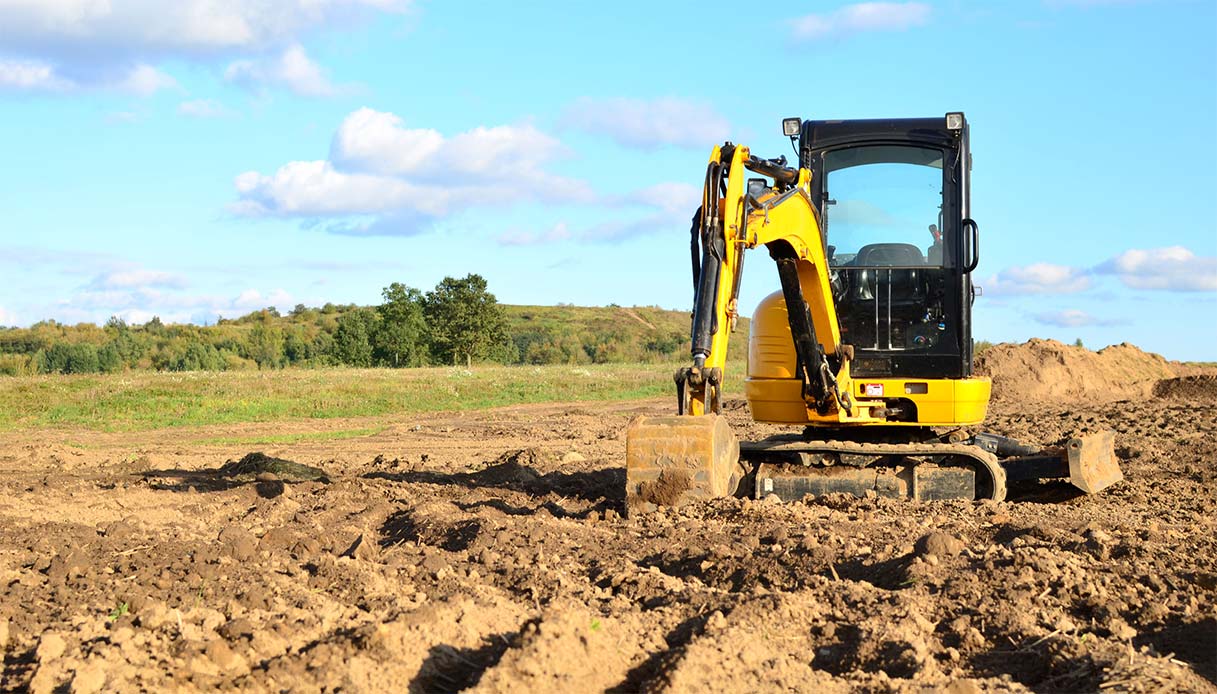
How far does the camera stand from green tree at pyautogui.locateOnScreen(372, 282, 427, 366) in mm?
57188

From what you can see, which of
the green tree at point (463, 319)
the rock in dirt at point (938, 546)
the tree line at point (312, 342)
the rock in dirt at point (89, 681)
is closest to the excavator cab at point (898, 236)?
the rock in dirt at point (938, 546)

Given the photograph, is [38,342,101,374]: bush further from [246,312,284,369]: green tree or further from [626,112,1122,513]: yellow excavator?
[626,112,1122,513]: yellow excavator

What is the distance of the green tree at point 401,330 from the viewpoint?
188ft

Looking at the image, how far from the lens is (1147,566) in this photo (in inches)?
258

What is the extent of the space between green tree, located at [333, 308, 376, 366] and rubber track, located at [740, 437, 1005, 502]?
157ft

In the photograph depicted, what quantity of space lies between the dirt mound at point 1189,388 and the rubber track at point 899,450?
1890 centimetres

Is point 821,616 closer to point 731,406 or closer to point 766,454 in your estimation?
point 766,454

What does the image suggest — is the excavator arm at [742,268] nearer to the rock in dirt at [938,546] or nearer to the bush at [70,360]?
the rock in dirt at [938,546]

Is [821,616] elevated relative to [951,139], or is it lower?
lower

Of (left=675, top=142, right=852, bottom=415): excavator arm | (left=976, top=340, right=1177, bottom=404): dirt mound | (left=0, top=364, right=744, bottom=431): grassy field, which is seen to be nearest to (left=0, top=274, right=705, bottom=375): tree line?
(left=0, top=364, right=744, bottom=431): grassy field

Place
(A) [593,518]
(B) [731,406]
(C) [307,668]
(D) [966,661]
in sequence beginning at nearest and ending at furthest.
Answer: (C) [307,668], (D) [966,661], (A) [593,518], (B) [731,406]

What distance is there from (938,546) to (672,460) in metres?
2.25

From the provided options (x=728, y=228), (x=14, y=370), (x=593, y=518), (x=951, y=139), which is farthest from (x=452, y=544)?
(x=14, y=370)

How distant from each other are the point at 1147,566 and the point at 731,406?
2138 centimetres
